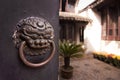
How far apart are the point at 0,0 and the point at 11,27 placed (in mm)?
117

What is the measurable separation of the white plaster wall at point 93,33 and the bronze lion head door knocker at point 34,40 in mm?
7717

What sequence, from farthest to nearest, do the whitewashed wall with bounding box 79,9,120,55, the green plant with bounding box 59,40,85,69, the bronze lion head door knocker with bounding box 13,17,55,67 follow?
1. the whitewashed wall with bounding box 79,9,120,55
2. the green plant with bounding box 59,40,85,69
3. the bronze lion head door knocker with bounding box 13,17,55,67

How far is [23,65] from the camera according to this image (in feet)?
1.98

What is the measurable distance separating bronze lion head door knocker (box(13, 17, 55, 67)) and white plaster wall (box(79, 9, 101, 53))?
7717mm

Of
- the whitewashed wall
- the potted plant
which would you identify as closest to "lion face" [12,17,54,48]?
the potted plant

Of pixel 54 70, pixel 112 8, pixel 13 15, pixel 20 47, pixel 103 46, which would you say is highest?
pixel 112 8

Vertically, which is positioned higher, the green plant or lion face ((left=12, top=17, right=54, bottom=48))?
lion face ((left=12, top=17, right=54, bottom=48))

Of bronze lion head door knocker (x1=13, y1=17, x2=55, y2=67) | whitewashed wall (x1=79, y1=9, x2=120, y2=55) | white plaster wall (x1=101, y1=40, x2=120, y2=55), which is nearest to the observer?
bronze lion head door knocker (x1=13, y1=17, x2=55, y2=67)

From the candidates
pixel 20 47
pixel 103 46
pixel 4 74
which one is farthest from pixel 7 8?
pixel 103 46

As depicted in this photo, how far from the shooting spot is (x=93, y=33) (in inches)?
324

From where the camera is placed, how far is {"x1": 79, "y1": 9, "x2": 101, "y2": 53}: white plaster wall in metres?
8.15

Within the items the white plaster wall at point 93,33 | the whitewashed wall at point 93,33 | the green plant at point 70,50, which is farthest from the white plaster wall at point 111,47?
the green plant at point 70,50

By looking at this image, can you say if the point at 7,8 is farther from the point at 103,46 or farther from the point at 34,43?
the point at 103,46

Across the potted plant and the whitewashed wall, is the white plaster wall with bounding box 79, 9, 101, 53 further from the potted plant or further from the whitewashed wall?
the potted plant
